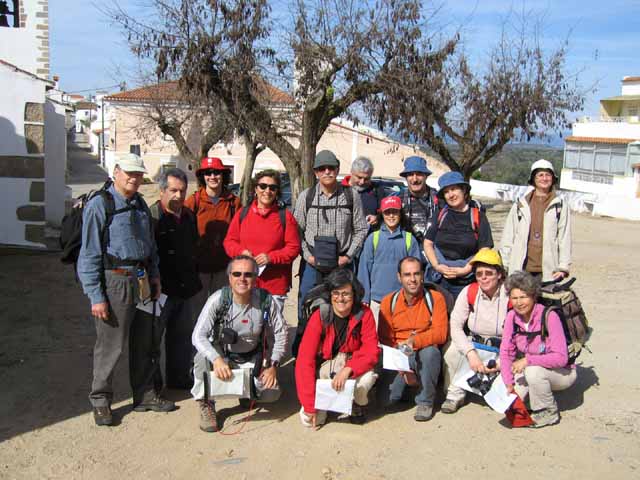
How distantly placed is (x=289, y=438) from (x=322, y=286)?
1.00 metres

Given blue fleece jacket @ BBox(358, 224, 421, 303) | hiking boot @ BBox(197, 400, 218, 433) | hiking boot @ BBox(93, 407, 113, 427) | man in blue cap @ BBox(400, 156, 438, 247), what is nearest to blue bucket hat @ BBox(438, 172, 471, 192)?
man in blue cap @ BBox(400, 156, 438, 247)

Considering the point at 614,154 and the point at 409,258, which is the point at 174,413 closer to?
the point at 409,258

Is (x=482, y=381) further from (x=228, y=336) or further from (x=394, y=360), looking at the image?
(x=228, y=336)

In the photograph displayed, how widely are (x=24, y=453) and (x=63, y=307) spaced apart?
11.6 feet

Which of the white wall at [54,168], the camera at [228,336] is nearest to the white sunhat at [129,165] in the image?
the camera at [228,336]

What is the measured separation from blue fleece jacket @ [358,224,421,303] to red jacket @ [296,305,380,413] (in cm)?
60

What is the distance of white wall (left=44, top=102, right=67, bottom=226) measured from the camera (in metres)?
14.2

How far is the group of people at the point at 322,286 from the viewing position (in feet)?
13.6

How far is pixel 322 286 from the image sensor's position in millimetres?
4285

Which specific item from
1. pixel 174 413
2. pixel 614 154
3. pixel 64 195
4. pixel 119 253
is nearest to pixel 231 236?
pixel 119 253

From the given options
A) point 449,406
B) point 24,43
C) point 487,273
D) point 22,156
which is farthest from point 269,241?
point 24,43

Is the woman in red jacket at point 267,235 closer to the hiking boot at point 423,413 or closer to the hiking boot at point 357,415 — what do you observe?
the hiking boot at point 357,415

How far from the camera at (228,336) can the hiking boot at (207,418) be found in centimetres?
42

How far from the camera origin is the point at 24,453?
3.85 meters
